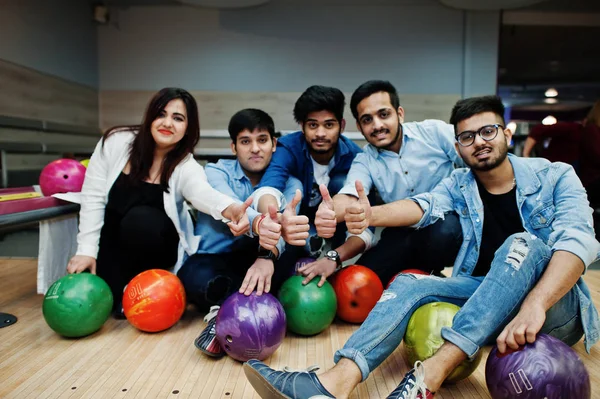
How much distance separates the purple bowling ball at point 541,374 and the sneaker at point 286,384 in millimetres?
504

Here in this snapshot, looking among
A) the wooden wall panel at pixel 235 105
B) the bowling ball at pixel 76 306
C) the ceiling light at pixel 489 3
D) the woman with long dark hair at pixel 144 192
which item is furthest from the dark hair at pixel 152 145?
the wooden wall panel at pixel 235 105

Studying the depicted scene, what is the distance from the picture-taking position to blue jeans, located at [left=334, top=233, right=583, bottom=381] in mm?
1383

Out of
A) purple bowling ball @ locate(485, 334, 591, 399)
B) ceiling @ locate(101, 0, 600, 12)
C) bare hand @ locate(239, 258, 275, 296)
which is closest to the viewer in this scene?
purple bowling ball @ locate(485, 334, 591, 399)

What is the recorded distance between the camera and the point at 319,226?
70.2 inches

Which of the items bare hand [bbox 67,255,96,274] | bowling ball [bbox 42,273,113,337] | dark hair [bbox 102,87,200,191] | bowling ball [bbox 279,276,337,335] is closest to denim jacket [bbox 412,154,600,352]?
bowling ball [bbox 279,276,337,335]

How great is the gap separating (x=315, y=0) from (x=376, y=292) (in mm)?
5088

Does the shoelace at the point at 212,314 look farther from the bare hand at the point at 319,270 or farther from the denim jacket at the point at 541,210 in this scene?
the denim jacket at the point at 541,210

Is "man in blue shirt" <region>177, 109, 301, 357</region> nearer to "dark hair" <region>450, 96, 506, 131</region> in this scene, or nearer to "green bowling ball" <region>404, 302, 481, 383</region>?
"green bowling ball" <region>404, 302, 481, 383</region>

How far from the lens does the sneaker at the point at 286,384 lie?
1233 millimetres

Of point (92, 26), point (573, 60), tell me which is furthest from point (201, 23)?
point (573, 60)

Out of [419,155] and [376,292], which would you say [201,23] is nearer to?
[419,155]

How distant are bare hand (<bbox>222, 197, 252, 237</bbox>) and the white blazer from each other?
8.7 inches

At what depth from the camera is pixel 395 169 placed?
241 cm

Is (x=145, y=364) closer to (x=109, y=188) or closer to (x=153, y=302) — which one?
(x=153, y=302)
